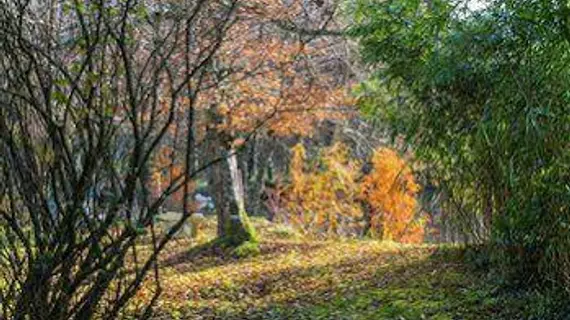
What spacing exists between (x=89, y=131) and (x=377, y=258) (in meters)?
5.14

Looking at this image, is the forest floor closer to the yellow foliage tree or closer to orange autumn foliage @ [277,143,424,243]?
orange autumn foliage @ [277,143,424,243]

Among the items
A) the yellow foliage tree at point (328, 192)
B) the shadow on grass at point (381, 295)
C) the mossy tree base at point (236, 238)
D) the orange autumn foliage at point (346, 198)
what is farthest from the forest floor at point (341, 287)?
the yellow foliage tree at point (328, 192)

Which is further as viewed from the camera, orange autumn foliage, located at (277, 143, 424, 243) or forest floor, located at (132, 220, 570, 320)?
orange autumn foliage, located at (277, 143, 424, 243)

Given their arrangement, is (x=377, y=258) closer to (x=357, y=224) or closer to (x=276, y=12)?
(x=276, y=12)

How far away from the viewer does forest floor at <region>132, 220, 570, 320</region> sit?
18.2 feet

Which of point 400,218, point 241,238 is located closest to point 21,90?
point 241,238

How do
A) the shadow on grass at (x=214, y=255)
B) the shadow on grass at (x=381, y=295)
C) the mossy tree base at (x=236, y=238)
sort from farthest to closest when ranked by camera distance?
the mossy tree base at (x=236, y=238) < the shadow on grass at (x=214, y=255) < the shadow on grass at (x=381, y=295)

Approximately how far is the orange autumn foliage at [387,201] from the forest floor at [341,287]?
282cm

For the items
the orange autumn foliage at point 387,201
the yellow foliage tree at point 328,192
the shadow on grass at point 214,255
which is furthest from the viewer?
the yellow foliage tree at point 328,192

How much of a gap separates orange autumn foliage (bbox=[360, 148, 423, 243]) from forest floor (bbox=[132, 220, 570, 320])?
9.25ft

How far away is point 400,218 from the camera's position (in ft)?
42.4

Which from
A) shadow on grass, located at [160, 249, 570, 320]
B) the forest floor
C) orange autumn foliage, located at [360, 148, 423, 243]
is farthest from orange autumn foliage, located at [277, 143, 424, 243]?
shadow on grass, located at [160, 249, 570, 320]

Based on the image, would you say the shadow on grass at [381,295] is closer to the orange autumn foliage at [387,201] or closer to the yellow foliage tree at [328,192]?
the orange autumn foliage at [387,201]

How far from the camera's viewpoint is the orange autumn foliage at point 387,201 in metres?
12.5
